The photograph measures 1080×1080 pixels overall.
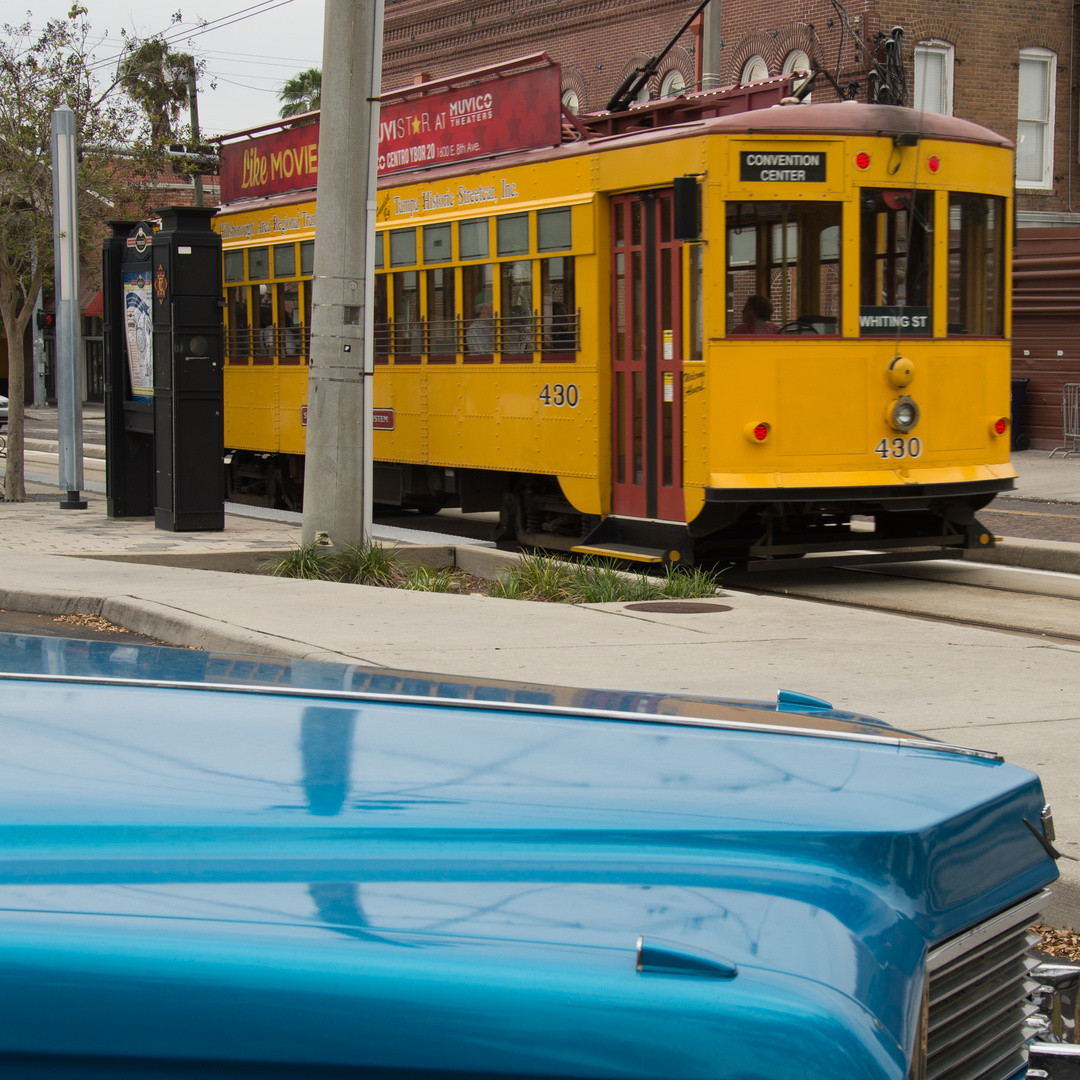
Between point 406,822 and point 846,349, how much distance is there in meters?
9.88

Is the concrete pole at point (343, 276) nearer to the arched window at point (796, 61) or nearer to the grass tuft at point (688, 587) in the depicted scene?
the grass tuft at point (688, 587)

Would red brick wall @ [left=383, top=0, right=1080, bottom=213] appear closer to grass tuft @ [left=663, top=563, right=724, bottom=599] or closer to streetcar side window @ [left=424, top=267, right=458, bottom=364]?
streetcar side window @ [left=424, top=267, right=458, bottom=364]

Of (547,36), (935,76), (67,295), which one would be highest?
(547,36)

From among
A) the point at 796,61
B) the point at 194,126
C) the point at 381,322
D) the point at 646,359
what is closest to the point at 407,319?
the point at 381,322

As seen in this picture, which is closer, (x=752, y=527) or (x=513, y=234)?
(x=752, y=527)

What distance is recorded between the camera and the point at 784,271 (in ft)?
36.5

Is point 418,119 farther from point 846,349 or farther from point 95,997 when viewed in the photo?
point 95,997

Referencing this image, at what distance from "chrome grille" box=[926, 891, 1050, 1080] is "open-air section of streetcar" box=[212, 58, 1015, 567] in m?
8.74

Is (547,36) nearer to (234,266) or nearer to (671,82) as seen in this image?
(671,82)

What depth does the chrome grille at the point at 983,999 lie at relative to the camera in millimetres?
1849

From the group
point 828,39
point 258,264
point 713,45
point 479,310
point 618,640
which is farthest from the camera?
point 828,39

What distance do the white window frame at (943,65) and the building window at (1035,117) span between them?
175 cm

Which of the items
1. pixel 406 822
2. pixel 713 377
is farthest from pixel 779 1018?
pixel 713 377

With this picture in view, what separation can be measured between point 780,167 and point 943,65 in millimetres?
17738
